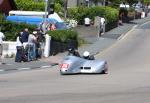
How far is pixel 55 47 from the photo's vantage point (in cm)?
3819

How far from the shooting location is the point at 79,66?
2602cm

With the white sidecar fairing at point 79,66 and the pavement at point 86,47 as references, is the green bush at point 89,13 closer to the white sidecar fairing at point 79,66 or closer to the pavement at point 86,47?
the pavement at point 86,47

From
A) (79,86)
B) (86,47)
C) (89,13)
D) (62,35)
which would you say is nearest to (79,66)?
(79,86)

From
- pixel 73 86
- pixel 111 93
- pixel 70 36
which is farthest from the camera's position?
pixel 70 36

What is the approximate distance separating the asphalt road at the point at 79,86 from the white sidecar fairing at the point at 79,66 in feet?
1.78

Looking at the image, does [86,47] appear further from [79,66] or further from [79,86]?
[79,86]

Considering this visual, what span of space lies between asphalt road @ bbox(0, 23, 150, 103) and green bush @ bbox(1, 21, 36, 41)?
26.7 ft

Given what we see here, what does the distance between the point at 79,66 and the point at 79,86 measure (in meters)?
6.08

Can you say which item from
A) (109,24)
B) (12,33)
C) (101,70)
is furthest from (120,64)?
(109,24)

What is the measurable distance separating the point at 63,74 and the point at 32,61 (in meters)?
6.84

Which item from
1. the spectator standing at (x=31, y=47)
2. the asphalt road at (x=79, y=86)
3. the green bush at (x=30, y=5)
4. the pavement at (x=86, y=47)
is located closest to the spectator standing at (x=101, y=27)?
the pavement at (x=86, y=47)

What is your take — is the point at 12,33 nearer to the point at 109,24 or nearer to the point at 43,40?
the point at 43,40

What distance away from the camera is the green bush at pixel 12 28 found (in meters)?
39.7

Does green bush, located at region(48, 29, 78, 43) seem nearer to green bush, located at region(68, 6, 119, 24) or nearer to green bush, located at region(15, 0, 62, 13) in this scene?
green bush, located at region(15, 0, 62, 13)
